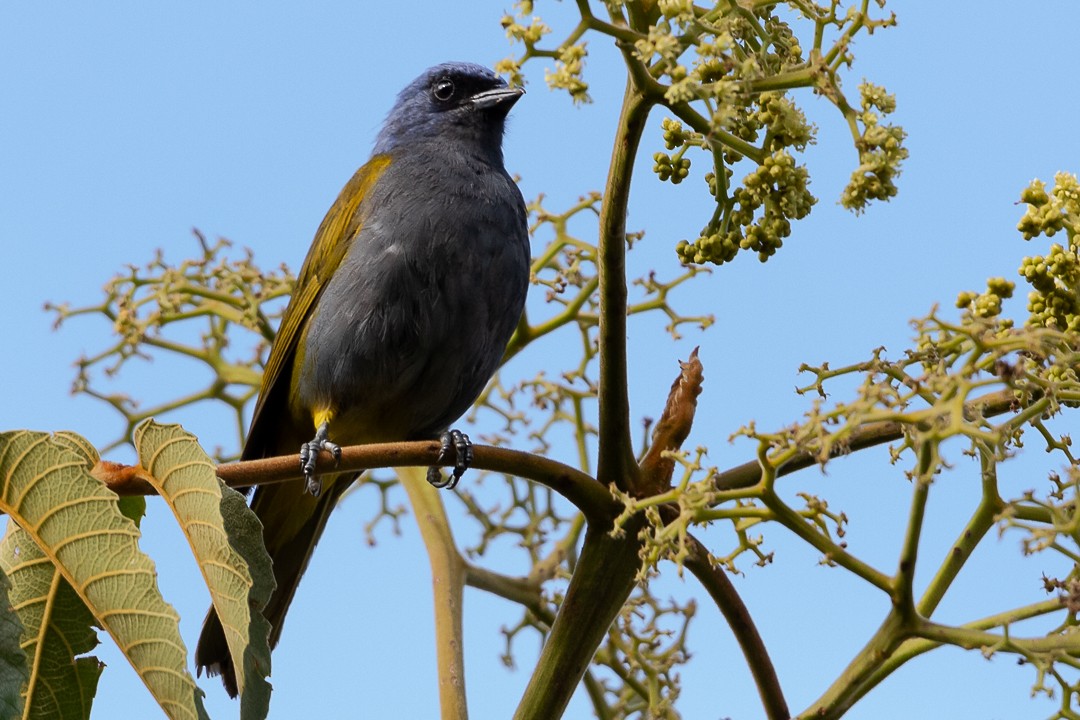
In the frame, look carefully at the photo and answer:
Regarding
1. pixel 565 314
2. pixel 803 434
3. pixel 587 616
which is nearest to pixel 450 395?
pixel 565 314

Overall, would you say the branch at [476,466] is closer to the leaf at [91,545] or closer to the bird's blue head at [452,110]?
the leaf at [91,545]

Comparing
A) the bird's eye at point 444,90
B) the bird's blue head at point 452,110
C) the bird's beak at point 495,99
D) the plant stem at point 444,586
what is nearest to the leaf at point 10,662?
the plant stem at point 444,586

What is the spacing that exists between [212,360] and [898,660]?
2.53 metres

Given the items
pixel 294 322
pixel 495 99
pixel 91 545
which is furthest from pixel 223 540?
pixel 495 99

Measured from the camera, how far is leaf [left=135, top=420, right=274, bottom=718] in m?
1.93

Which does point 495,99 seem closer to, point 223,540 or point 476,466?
point 476,466

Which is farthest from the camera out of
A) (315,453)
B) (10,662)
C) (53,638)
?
(315,453)

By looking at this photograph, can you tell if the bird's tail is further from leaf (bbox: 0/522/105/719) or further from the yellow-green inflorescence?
the yellow-green inflorescence

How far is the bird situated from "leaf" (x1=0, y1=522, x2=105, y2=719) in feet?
4.27

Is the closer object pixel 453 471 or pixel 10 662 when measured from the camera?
pixel 10 662

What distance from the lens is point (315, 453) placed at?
10.3 feet

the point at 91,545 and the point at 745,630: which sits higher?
the point at 745,630

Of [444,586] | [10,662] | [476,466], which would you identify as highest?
[444,586]

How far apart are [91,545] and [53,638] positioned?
0.24 m
